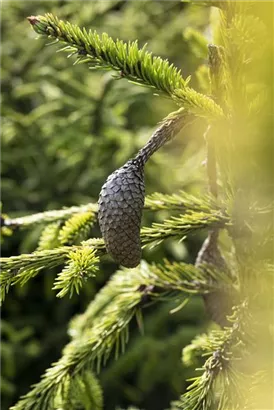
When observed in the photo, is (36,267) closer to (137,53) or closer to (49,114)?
(137,53)

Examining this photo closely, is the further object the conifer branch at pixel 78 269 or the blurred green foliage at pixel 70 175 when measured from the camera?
the blurred green foliage at pixel 70 175

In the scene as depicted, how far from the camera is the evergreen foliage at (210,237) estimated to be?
3.27 feet

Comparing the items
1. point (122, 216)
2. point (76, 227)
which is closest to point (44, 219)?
point (76, 227)

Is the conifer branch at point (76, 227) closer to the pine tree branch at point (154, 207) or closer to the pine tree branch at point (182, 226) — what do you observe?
the pine tree branch at point (154, 207)

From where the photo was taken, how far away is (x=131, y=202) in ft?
3.06

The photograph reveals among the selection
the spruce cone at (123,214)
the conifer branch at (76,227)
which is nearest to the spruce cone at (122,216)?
the spruce cone at (123,214)

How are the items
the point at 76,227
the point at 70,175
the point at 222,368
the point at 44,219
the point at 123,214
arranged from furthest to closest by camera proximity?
the point at 70,175 → the point at 44,219 → the point at 76,227 → the point at 222,368 → the point at 123,214

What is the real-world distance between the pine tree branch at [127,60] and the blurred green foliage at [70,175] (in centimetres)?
139

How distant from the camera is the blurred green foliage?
2436 millimetres

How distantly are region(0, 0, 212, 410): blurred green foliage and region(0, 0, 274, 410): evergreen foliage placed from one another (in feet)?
3.36

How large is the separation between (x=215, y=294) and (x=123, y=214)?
472 mm

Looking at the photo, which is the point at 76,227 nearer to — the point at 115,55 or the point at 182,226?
the point at 182,226

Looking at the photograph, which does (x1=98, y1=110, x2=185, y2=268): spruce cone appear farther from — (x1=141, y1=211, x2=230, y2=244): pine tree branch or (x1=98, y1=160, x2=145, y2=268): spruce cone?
(x1=141, y1=211, x2=230, y2=244): pine tree branch

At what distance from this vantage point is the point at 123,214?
92 cm
